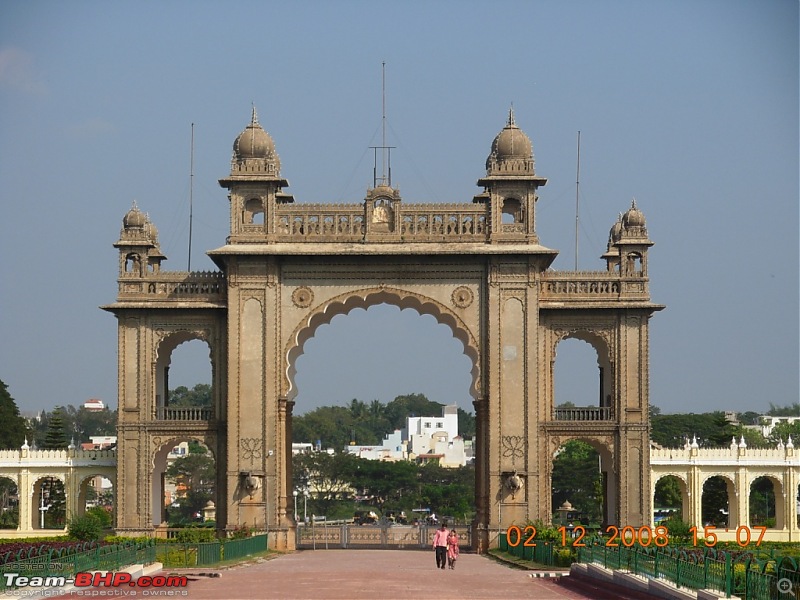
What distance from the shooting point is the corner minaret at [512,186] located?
47.0 metres

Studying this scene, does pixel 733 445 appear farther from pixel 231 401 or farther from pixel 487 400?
pixel 231 401

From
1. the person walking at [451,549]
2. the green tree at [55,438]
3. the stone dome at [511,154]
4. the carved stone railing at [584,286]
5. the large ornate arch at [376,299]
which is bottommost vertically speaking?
the person walking at [451,549]

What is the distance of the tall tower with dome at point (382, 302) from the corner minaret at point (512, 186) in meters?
0.04

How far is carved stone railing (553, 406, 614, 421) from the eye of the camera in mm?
47656

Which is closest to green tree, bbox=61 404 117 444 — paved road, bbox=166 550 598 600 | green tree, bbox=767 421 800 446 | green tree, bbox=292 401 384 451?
green tree, bbox=292 401 384 451

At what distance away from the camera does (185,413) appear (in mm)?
47906

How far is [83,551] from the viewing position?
29.9 meters

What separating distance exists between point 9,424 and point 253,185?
28.3 meters

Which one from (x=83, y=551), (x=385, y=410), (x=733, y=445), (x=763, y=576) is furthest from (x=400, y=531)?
(x=385, y=410)

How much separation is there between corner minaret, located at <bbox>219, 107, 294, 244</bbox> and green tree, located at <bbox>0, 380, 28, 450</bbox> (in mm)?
26093

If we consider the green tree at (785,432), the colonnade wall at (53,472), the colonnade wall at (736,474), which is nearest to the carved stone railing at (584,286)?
the colonnade wall at (736,474)

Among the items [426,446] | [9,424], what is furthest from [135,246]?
[426,446]

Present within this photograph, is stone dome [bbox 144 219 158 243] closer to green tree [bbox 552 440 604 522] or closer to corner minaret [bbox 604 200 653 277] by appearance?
corner minaret [bbox 604 200 653 277]

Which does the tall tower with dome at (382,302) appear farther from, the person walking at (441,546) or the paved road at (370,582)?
the person walking at (441,546)
